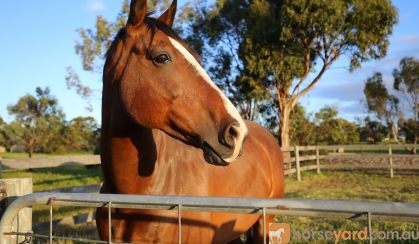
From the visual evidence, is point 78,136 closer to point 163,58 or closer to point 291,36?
point 291,36

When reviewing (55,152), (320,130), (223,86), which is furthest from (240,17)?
(55,152)

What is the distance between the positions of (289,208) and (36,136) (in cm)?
5083

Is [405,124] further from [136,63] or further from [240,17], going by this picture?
[136,63]

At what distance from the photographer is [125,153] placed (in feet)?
7.53

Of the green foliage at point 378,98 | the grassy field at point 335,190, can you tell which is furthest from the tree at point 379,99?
the grassy field at point 335,190

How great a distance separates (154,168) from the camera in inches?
94.9

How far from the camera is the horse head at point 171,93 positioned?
76.2 inches

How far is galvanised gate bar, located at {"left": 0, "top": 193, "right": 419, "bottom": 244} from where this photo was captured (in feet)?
3.51

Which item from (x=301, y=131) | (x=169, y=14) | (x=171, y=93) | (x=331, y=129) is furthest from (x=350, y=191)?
(x=331, y=129)

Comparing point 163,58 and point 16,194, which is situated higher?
point 163,58

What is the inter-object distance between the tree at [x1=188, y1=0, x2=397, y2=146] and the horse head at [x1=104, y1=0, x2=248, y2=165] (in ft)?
49.2

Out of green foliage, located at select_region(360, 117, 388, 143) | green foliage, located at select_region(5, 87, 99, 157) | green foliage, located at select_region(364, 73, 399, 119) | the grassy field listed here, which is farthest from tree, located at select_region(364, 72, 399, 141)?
green foliage, located at select_region(5, 87, 99, 157)

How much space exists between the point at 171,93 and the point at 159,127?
0.72 feet

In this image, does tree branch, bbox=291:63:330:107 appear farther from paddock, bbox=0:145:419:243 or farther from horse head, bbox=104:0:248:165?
paddock, bbox=0:145:419:243
